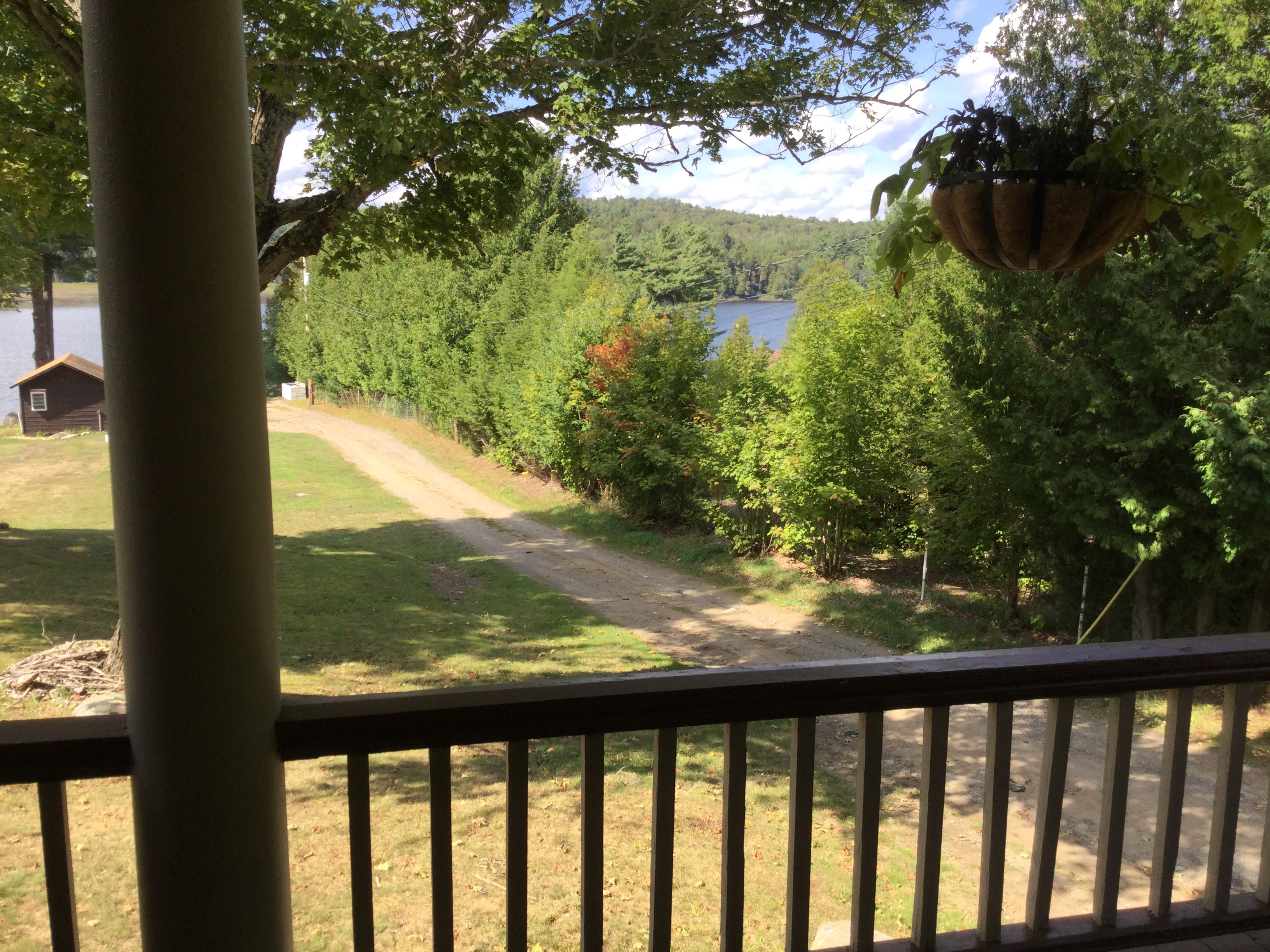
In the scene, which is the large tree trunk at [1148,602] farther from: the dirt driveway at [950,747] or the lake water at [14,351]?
the lake water at [14,351]

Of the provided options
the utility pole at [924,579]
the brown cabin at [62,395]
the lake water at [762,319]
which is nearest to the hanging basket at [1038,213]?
the utility pole at [924,579]

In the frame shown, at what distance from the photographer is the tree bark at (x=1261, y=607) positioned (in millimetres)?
5773

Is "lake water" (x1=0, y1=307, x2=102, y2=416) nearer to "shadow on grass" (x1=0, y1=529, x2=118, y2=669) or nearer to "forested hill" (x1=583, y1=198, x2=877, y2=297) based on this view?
"shadow on grass" (x1=0, y1=529, x2=118, y2=669)

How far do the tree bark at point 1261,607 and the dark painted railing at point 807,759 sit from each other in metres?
5.04

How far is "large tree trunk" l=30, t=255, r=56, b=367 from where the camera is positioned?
10.0 meters

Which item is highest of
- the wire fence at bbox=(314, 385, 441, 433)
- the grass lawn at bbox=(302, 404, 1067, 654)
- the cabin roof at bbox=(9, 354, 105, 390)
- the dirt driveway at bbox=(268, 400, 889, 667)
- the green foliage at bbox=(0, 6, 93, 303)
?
the green foliage at bbox=(0, 6, 93, 303)

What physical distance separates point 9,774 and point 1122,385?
6145 mm

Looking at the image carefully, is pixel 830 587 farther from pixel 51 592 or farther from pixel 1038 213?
pixel 1038 213

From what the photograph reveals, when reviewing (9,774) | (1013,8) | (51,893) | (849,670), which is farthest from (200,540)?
(1013,8)

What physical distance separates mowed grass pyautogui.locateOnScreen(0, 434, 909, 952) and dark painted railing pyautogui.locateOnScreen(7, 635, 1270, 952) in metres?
0.23

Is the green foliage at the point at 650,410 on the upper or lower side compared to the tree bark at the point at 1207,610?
upper

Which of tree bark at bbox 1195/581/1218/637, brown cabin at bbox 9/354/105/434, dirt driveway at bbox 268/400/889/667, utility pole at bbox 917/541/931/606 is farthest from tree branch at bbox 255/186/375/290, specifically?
brown cabin at bbox 9/354/105/434

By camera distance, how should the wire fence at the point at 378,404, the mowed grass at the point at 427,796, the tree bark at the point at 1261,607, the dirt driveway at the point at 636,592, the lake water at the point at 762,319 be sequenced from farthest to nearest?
the wire fence at the point at 378,404 < the lake water at the point at 762,319 < the dirt driveway at the point at 636,592 < the tree bark at the point at 1261,607 < the mowed grass at the point at 427,796

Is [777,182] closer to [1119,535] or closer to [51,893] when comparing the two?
[1119,535]
